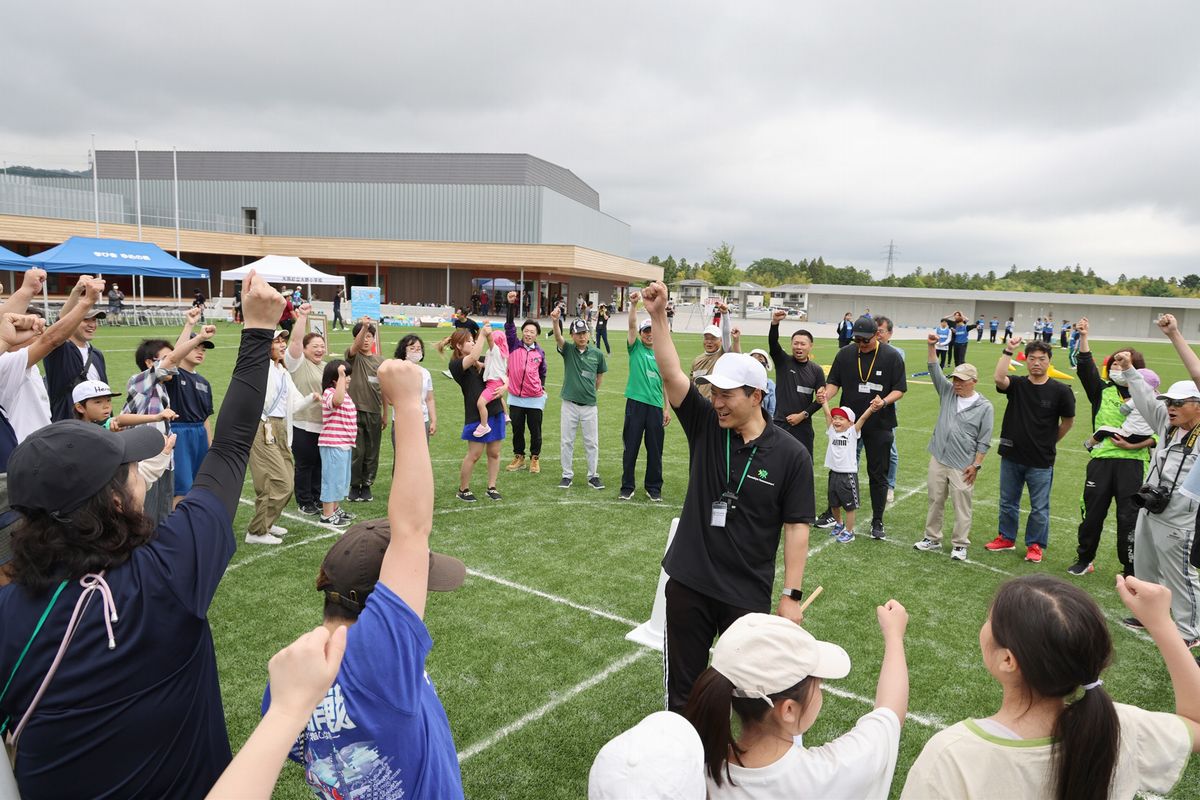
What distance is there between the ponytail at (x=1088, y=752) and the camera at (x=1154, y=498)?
444cm

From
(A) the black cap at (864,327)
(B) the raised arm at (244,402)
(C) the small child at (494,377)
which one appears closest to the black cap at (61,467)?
(B) the raised arm at (244,402)

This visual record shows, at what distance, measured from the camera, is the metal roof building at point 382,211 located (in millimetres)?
51906

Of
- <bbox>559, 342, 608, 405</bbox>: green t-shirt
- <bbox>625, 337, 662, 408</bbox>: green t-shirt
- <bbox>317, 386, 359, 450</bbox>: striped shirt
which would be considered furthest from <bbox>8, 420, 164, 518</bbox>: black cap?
<bbox>559, 342, 608, 405</bbox>: green t-shirt

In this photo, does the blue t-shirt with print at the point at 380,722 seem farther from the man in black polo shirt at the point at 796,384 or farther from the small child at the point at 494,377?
the man in black polo shirt at the point at 796,384

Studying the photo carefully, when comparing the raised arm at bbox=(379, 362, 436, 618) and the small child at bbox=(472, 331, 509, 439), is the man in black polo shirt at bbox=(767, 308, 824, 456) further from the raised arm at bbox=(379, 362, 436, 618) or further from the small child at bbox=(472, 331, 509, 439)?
the raised arm at bbox=(379, 362, 436, 618)

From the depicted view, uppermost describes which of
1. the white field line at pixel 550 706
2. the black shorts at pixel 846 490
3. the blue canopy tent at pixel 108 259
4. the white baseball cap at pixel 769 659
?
the blue canopy tent at pixel 108 259

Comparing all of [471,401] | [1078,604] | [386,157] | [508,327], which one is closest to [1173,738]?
[1078,604]

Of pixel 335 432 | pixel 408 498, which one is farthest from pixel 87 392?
pixel 408 498

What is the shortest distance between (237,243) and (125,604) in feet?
185

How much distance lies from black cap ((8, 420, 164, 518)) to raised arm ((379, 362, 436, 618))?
2.34 feet

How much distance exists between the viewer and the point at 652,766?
169 cm

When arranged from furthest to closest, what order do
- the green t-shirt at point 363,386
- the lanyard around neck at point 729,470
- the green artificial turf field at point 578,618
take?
the green t-shirt at point 363,386 → the green artificial turf field at point 578,618 → the lanyard around neck at point 729,470

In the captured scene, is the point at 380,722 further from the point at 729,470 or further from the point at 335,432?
the point at 335,432

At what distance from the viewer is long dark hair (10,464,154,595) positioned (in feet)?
5.86
